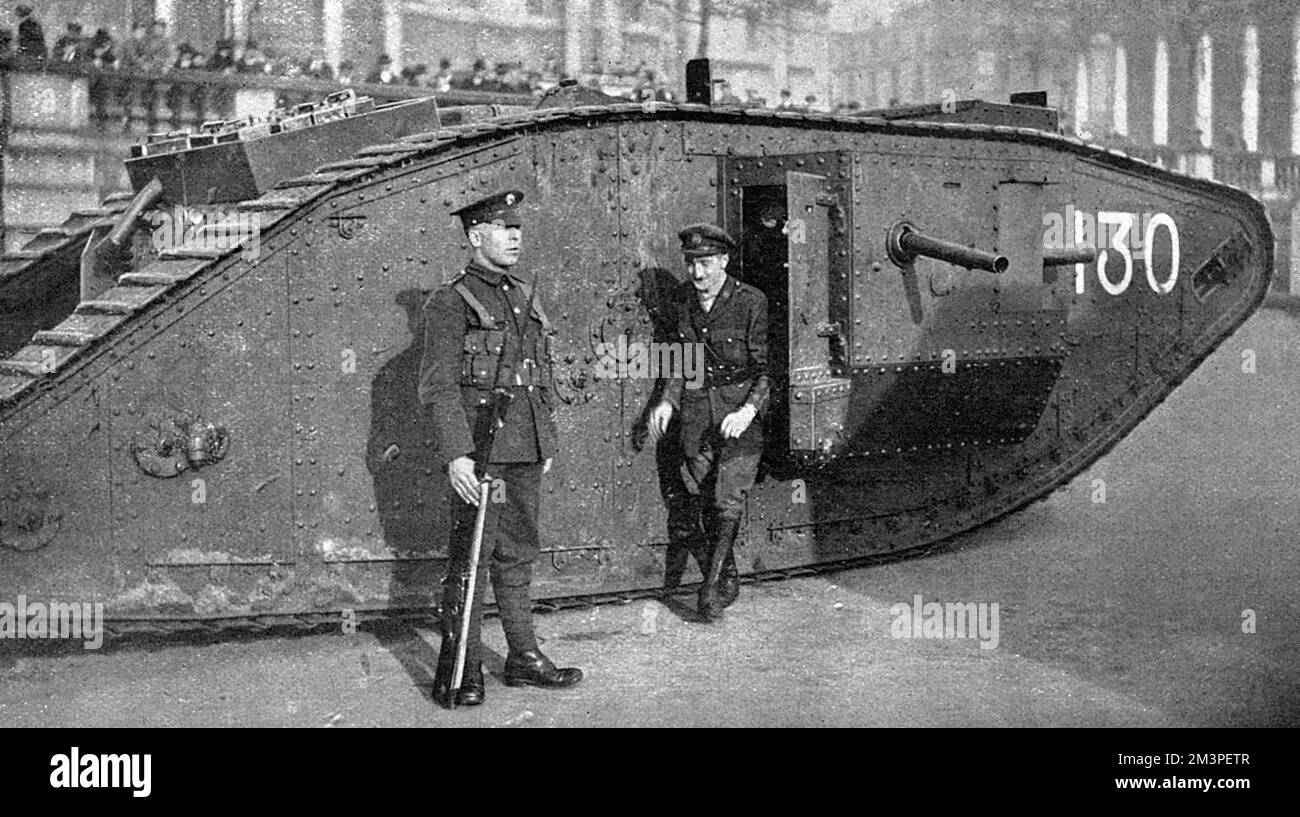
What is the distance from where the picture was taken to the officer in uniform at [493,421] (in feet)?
18.0

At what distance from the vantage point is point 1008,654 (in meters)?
6.26

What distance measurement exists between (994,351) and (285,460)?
13.0 ft

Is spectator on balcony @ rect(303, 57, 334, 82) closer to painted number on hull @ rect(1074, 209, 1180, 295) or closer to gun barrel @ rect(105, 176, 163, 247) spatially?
gun barrel @ rect(105, 176, 163, 247)

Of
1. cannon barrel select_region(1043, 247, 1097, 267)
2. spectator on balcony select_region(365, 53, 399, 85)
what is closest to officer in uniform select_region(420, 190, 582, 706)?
cannon barrel select_region(1043, 247, 1097, 267)

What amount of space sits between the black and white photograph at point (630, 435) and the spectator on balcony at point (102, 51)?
325 inches

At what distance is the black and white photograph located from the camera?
565 centimetres

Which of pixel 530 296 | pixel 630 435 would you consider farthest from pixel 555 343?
pixel 530 296

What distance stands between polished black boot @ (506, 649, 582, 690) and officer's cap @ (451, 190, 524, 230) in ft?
5.64

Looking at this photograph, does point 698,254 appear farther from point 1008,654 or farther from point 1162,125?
point 1162,125

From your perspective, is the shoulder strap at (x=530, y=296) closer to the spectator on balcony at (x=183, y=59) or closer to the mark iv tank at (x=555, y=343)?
the mark iv tank at (x=555, y=343)

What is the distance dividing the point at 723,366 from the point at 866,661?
5.26ft

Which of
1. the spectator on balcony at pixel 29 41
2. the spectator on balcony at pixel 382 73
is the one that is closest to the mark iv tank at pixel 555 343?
the spectator on balcony at pixel 382 73
